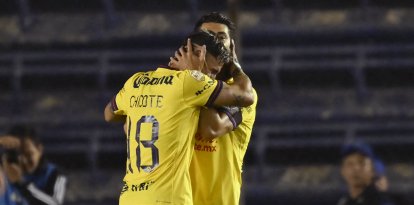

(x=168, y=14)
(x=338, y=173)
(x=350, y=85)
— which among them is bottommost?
(x=338, y=173)

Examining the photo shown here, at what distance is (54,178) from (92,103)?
356 cm

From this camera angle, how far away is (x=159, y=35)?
41.3ft

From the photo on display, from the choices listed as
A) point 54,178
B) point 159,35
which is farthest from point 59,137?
point 54,178

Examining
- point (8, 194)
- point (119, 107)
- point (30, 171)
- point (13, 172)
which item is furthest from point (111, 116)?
point (30, 171)

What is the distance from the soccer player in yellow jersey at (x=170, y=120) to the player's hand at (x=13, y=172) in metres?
3.09

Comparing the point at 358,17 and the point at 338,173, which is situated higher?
the point at 358,17

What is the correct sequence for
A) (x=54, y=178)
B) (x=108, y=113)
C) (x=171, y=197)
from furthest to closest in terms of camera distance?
(x=54, y=178)
(x=108, y=113)
(x=171, y=197)

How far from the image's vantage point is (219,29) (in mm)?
6234

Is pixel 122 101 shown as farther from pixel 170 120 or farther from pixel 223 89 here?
pixel 223 89

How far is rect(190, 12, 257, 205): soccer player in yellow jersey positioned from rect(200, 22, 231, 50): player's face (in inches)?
5.2

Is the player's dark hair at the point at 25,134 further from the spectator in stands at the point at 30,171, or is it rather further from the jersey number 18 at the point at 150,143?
the jersey number 18 at the point at 150,143

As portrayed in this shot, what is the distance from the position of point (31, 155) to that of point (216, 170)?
3.21 meters

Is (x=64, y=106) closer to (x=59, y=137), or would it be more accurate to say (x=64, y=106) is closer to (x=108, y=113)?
(x=59, y=137)

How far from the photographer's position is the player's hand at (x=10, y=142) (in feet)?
27.1
